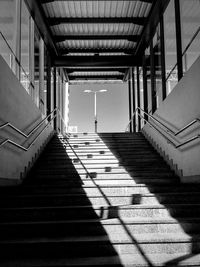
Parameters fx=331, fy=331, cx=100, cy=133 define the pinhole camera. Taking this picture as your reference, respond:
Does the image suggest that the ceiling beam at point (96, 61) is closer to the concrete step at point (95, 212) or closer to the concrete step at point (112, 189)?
the concrete step at point (112, 189)

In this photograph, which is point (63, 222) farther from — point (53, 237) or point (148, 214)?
point (148, 214)

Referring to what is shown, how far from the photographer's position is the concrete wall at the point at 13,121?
5.45 meters

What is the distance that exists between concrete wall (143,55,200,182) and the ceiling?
334 centimetres

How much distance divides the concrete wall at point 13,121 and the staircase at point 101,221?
336mm

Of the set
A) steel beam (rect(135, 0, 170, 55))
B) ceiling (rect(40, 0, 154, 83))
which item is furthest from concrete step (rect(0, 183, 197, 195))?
ceiling (rect(40, 0, 154, 83))

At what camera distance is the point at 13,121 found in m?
6.08

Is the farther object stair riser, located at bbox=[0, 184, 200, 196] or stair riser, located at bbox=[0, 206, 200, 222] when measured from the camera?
stair riser, located at bbox=[0, 184, 200, 196]

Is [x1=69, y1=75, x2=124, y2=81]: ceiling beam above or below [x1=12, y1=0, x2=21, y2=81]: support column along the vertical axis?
above

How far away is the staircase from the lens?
3.57 meters

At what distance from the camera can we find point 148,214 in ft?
14.6

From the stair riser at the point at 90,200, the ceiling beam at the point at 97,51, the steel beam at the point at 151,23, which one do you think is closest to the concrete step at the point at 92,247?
the stair riser at the point at 90,200

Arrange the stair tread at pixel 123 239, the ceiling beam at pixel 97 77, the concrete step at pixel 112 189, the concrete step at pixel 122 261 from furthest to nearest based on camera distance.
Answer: the ceiling beam at pixel 97 77 → the concrete step at pixel 112 189 → the stair tread at pixel 123 239 → the concrete step at pixel 122 261

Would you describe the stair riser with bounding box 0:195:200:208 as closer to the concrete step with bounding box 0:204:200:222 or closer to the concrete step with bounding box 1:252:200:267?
the concrete step with bounding box 0:204:200:222

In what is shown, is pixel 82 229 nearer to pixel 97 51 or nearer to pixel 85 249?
pixel 85 249
